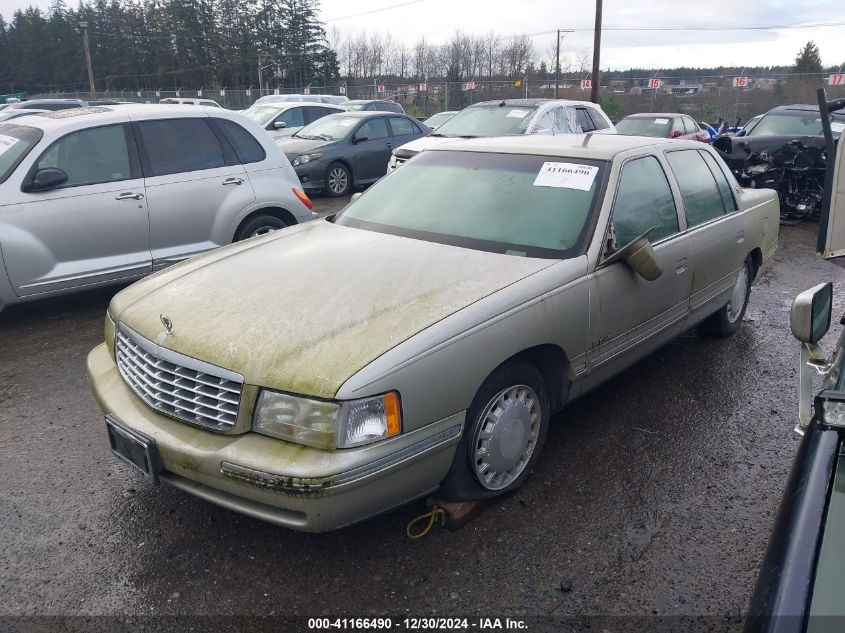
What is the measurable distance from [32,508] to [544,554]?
2.39 meters

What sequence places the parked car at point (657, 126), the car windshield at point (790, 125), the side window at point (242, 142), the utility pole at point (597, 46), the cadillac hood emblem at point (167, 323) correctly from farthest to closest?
1. the utility pole at point (597, 46)
2. the parked car at point (657, 126)
3. the car windshield at point (790, 125)
4. the side window at point (242, 142)
5. the cadillac hood emblem at point (167, 323)

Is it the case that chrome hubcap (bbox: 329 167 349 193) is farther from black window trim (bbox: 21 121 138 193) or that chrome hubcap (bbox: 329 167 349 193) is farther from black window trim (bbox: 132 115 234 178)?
black window trim (bbox: 21 121 138 193)

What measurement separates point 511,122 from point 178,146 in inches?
242

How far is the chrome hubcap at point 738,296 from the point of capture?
204 inches

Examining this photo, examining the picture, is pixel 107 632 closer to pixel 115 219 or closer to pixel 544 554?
pixel 544 554

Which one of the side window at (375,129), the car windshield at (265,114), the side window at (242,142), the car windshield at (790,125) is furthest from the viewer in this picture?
the car windshield at (265,114)

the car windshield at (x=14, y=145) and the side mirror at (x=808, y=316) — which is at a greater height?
the car windshield at (x=14, y=145)

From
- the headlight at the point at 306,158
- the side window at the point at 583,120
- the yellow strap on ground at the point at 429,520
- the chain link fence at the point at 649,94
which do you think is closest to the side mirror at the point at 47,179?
the yellow strap on ground at the point at 429,520

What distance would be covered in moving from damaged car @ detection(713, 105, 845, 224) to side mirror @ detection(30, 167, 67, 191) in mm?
9366

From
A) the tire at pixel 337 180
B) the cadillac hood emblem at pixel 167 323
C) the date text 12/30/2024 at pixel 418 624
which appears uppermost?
the cadillac hood emblem at pixel 167 323

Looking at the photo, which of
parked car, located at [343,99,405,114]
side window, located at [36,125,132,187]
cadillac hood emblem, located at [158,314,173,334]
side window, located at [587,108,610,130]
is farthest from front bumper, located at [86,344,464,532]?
parked car, located at [343,99,405,114]

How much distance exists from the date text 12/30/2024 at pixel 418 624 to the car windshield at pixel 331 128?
10765 millimetres

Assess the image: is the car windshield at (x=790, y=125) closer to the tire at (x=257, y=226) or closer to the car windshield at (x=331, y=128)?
the car windshield at (x=331, y=128)

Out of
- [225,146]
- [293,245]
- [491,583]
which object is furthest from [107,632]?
[225,146]
